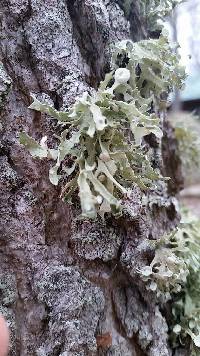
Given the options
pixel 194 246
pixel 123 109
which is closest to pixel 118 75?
pixel 123 109

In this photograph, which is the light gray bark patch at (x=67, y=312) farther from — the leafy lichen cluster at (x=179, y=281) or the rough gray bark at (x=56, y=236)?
the leafy lichen cluster at (x=179, y=281)

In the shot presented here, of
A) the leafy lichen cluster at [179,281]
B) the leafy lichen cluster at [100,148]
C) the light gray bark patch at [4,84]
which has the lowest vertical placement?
the leafy lichen cluster at [179,281]

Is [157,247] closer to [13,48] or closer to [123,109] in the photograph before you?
[123,109]

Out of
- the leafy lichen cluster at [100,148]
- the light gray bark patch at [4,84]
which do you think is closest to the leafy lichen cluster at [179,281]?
the leafy lichen cluster at [100,148]

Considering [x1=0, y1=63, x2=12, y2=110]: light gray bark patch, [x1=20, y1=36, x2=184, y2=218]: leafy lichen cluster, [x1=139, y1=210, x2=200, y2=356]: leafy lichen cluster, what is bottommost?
[x1=139, y1=210, x2=200, y2=356]: leafy lichen cluster

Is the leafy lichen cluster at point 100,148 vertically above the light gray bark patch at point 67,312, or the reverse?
the leafy lichen cluster at point 100,148

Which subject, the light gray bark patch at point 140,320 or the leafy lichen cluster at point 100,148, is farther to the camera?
the light gray bark patch at point 140,320

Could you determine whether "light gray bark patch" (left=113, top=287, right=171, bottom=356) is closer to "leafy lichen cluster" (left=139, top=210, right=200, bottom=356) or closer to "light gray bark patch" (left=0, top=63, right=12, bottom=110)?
"leafy lichen cluster" (left=139, top=210, right=200, bottom=356)

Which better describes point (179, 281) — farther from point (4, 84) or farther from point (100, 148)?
point (4, 84)

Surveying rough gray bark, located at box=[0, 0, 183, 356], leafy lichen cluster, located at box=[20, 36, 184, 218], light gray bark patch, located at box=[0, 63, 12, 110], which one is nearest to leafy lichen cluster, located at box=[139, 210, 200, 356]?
rough gray bark, located at box=[0, 0, 183, 356]
